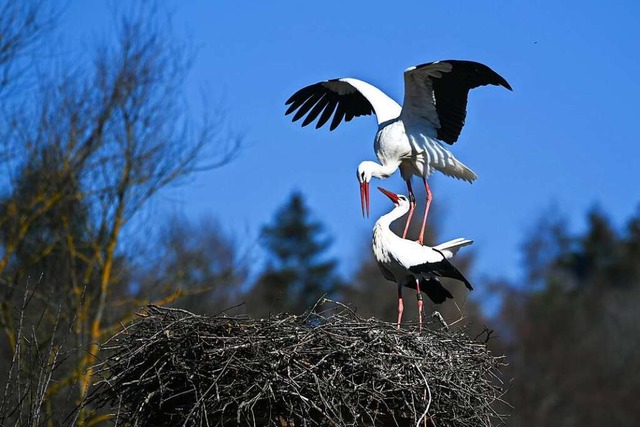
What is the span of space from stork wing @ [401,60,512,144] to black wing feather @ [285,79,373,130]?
1.30 meters

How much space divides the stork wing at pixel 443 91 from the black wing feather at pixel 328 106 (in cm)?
130

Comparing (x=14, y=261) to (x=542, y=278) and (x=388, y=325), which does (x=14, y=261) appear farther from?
(x=542, y=278)

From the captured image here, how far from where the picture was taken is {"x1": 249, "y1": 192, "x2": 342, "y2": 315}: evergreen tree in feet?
105

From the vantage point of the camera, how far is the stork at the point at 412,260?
8547 millimetres

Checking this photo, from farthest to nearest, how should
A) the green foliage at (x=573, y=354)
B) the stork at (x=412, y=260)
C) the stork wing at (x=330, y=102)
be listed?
the green foliage at (x=573, y=354) < the stork wing at (x=330, y=102) < the stork at (x=412, y=260)

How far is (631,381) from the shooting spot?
31.7 metres

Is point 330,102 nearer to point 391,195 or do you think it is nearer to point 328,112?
point 328,112

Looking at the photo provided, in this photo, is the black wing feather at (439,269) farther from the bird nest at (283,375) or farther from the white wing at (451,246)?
the bird nest at (283,375)

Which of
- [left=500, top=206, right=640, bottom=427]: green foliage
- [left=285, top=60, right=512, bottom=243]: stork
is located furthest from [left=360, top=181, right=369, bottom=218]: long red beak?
[left=500, top=206, right=640, bottom=427]: green foliage

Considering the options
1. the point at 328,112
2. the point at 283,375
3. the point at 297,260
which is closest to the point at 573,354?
the point at 297,260

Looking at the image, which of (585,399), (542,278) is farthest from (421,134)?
(542,278)

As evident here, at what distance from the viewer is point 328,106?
1075 cm

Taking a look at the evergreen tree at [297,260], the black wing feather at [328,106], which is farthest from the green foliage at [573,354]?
the black wing feather at [328,106]

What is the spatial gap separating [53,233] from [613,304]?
24.5 m
